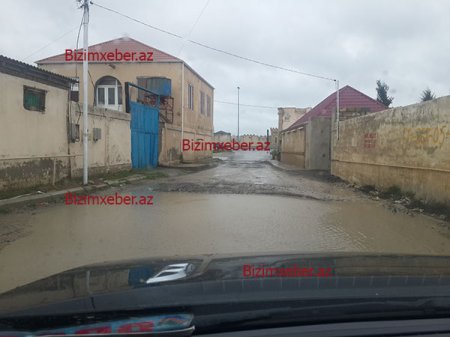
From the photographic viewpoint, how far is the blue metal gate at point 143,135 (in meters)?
17.5

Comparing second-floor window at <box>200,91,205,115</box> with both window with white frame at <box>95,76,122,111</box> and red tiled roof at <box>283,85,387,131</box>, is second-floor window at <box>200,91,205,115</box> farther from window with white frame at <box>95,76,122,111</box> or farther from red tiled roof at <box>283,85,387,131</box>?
red tiled roof at <box>283,85,387,131</box>

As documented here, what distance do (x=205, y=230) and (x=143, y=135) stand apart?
40.0ft

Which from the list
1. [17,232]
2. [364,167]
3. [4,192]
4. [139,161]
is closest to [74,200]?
[4,192]

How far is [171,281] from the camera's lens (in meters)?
2.06

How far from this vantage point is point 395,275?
2.14 m

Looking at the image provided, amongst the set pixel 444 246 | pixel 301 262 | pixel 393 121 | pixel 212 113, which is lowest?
pixel 444 246

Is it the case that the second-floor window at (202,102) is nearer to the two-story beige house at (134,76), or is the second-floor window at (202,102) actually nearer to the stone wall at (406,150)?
the two-story beige house at (134,76)

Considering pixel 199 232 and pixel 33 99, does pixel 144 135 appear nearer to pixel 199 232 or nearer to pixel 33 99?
pixel 33 99

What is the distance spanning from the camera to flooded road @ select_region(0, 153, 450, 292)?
5613mm

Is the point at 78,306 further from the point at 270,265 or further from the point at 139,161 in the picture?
the point at 139,161

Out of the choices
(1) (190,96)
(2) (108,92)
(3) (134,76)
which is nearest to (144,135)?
(3) (134,76)

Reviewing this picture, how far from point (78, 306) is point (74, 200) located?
928 cm

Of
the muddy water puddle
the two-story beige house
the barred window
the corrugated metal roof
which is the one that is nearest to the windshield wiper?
the muddy water puddle

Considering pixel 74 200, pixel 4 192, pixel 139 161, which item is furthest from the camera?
pixel 139 161
